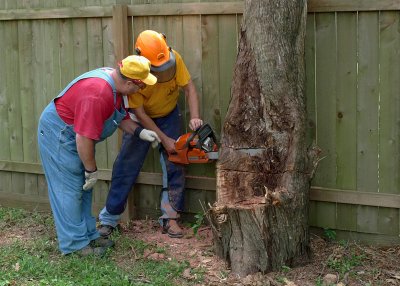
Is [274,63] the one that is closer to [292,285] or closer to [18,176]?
[292,285]

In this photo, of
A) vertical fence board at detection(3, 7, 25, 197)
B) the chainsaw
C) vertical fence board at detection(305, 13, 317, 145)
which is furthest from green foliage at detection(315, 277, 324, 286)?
vertical fence board at detection(3, 7, 25, 197)

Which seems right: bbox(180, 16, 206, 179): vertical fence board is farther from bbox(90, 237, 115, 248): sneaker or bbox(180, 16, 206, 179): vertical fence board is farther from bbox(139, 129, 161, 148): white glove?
bbox(90, 237, 115, 248): sneaker

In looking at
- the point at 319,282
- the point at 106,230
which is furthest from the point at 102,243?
the point at 319,282

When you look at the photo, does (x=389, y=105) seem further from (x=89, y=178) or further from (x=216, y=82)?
(x=89, y=178)

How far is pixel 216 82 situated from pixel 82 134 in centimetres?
146

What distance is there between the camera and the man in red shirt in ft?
16.4

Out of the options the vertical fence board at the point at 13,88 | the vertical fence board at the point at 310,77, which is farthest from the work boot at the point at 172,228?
the vertical fence board at the point at 13,88

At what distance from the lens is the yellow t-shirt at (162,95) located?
5.69 meters

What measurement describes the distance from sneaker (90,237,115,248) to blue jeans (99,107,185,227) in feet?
1.28

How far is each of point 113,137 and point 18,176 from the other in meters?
1.50

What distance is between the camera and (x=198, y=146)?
5594 mm

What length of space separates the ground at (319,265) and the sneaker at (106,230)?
0.51 metres

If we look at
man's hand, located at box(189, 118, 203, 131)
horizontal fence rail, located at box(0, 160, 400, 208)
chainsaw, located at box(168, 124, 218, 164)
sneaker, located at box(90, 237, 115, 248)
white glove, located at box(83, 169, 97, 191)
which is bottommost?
sneaker, located at box(90, 237, 115, 248)

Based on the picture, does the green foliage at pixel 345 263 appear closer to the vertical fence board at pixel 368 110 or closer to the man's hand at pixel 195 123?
the vertical fence board at pixel 368 110
